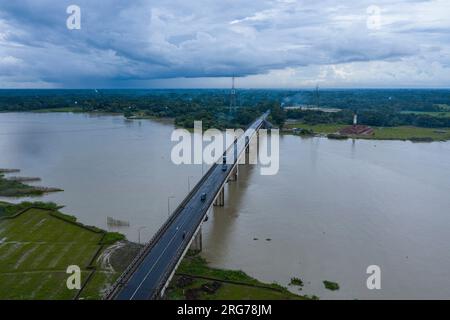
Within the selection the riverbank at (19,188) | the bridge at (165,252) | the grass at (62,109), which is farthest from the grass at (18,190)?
the grass at (62,109)

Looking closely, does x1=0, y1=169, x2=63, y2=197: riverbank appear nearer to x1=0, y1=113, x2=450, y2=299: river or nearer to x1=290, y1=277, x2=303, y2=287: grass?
x1=0, y1=113, x2=450, y2=299: river

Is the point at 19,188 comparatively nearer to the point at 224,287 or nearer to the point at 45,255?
the point at 45,255

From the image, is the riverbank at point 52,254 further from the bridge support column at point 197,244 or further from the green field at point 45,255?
the bridge support column at point 197,244

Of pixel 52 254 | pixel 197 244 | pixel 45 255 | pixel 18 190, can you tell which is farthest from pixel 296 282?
pixel 18 190
